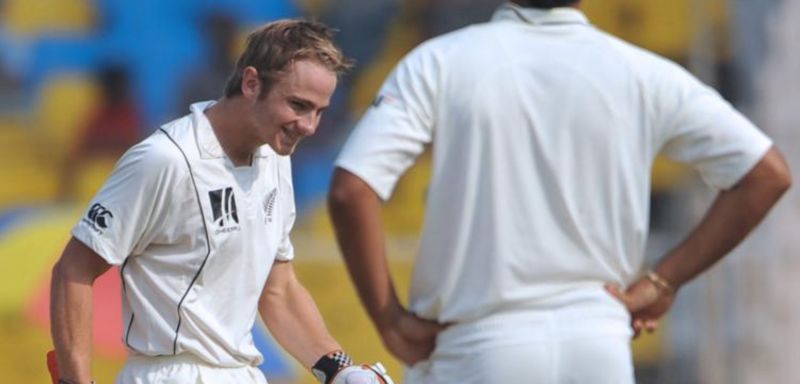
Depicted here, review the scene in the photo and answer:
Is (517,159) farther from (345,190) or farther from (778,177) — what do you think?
(778,177)

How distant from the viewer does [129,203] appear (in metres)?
3.67

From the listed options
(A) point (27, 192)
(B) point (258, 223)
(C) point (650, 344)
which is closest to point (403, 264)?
(C) point (650, 344)

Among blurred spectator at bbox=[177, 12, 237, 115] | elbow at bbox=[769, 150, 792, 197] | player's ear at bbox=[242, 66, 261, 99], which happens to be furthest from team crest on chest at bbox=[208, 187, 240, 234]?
blurred spectator at bbox=[177, 12, 237, 115]

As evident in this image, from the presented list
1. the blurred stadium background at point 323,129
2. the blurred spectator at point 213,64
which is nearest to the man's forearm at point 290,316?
the blurred stadium background at point 323,129

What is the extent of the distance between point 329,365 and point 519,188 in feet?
2.26

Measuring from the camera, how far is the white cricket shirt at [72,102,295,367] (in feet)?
12.0

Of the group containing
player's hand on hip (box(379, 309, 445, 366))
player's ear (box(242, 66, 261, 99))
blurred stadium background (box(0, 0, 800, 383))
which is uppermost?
player's ear (box(242, 66, 261, 99))

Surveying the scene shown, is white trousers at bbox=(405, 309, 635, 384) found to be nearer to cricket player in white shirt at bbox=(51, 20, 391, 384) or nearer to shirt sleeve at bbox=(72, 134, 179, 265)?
cricket player in white shirt at bbox=(51, 20, 391, 384)

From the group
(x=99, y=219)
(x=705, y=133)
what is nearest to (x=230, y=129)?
(x=99, y=219)

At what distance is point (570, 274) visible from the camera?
4.39 meters

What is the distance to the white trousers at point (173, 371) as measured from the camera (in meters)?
3.77

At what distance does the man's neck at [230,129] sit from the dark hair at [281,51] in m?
0.04

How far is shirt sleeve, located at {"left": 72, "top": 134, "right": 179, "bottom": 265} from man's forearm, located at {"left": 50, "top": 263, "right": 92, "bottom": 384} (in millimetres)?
96

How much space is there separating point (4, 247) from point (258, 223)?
639 cm
